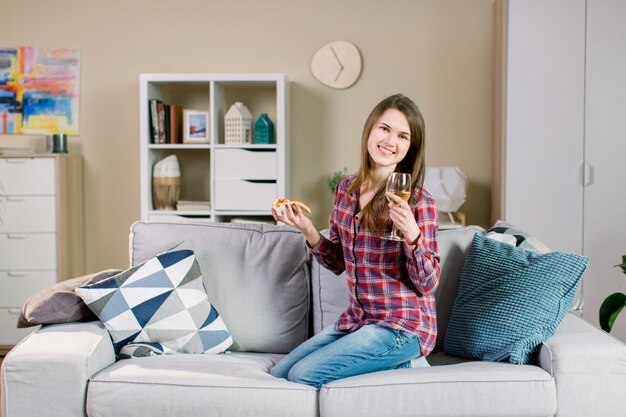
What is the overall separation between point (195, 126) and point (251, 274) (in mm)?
2081

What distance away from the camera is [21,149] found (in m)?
4.61

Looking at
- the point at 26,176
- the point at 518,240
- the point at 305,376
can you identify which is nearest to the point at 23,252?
the point at 26,176

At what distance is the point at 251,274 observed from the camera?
2727 mm

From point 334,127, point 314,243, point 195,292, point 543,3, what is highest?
point 543,3

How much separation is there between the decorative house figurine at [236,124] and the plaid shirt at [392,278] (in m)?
2.22

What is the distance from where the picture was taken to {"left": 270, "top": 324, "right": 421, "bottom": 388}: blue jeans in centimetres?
223

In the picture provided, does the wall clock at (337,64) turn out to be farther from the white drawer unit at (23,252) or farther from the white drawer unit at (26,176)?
the white drawer unit at (23,252)

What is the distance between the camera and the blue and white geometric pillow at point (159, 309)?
97.9 inches

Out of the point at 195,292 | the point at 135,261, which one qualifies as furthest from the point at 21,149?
the point at 195,292

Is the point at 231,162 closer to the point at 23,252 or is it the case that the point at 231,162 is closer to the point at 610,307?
the point at 23,252

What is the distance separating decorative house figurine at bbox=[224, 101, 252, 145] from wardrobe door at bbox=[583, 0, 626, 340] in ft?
6.48

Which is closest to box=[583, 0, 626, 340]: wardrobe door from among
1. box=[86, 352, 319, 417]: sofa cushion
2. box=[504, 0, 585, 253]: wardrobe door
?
box=[504, 0, 585, 253]: wardrobe door

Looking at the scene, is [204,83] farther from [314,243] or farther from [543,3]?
[314,243]

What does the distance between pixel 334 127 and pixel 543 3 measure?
1.46m
